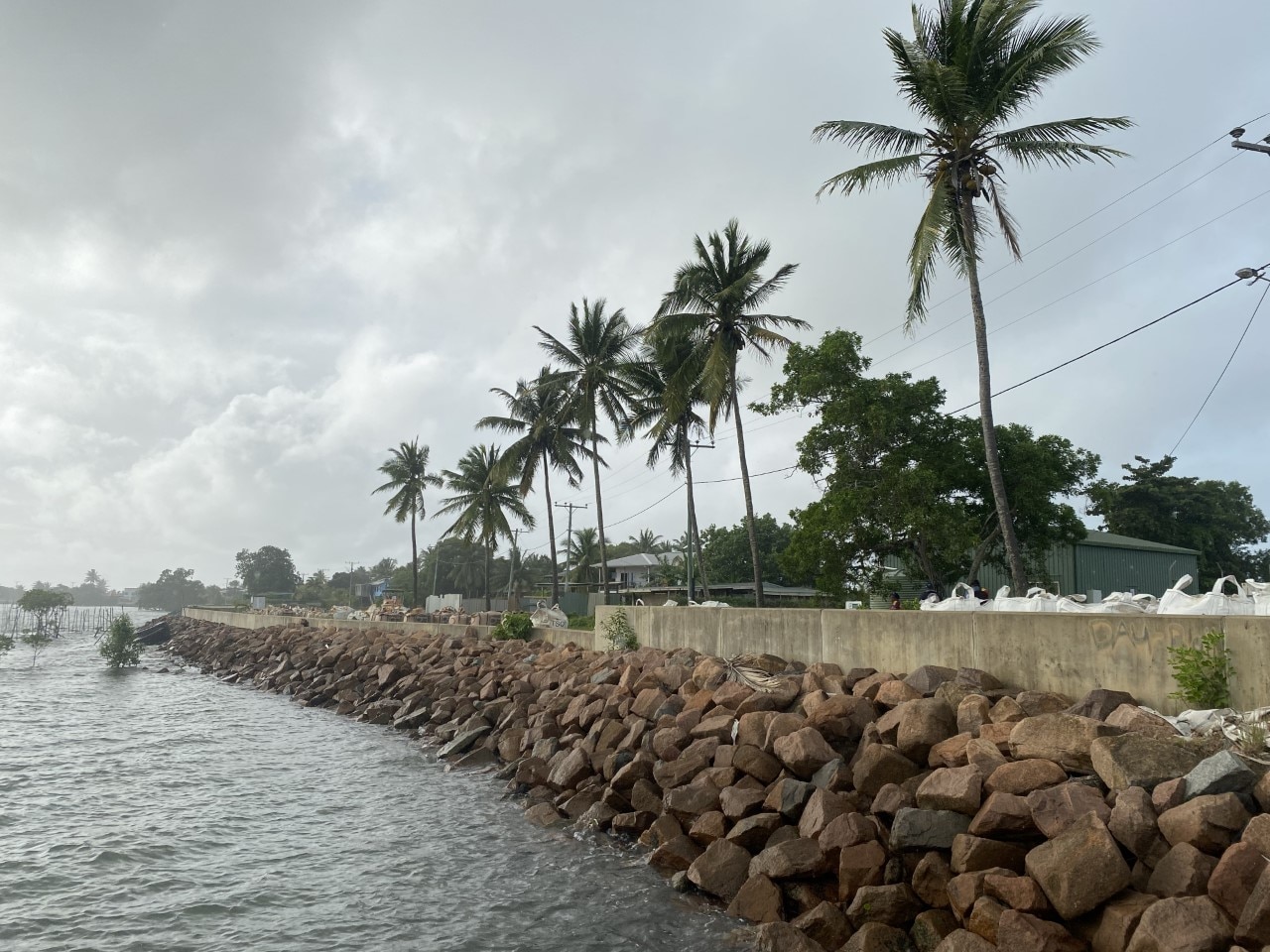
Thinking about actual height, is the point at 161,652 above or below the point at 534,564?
below

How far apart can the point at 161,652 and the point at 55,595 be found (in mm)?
26489

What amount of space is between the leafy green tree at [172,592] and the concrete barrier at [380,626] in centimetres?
12241

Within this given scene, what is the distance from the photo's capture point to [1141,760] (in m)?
5.79

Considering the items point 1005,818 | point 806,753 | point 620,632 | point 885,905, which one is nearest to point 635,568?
point 620,632

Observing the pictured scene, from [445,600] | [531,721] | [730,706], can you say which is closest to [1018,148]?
[730,706]

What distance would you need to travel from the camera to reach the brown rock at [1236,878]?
4637 millimetres

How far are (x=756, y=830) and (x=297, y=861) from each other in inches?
206

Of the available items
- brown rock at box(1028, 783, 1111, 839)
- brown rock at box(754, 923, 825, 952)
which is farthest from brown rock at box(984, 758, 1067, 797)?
brown rock at box(754, 923, 825, 952)

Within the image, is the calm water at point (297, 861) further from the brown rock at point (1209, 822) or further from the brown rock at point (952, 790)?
the brown rock at point (1209, 822)

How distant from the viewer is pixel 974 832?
6.08 meters

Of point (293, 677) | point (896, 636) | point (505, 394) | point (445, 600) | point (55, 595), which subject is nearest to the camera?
point (896, 636)

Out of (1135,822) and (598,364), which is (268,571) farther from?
(1135,822)

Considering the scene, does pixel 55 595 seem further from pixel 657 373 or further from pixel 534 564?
pixel 657 373

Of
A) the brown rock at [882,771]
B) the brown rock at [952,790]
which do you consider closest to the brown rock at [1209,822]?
the brown rock at [952,790]
